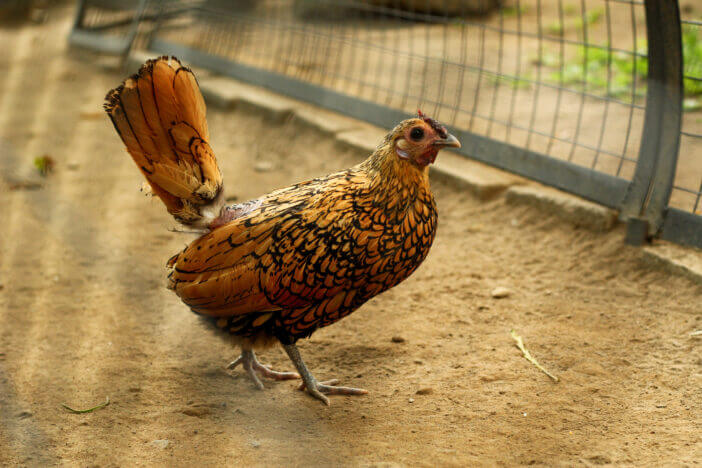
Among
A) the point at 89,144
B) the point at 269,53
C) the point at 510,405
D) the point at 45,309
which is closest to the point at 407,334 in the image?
the point at 510,405

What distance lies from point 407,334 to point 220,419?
1022 mm

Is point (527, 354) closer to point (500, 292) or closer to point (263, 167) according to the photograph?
point (500, 292)

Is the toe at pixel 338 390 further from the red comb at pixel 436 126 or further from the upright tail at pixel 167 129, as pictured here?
the red comb at pixel 436 126

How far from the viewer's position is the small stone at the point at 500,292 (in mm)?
3648

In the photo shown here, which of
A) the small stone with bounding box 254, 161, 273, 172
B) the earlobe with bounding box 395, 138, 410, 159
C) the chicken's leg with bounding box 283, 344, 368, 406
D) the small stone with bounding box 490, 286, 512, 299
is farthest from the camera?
the small stone with bounding box 254, 161, 273, 172

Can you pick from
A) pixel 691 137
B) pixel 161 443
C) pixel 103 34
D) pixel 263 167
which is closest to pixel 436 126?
pixel 161 443

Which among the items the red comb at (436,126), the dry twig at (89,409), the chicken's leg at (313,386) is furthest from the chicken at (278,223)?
the dry twig at (89,409)

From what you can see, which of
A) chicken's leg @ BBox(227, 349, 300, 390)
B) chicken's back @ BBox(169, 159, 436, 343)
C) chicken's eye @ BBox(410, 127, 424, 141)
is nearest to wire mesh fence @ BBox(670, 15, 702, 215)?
chicken's eye @ BBox(410, 127, 424, 141)

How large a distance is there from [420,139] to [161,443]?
153 centimetres

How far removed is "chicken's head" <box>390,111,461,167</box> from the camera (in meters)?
2.68

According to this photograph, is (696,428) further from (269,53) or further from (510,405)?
(269,53)

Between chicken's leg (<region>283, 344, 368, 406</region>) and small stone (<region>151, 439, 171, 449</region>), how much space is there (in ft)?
1.95

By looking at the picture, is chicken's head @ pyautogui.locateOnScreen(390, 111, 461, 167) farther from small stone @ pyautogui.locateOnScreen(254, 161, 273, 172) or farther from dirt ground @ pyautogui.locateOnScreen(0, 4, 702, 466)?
small stone @ pyautogui.locateOnScreen(254, 161, 273, 172)

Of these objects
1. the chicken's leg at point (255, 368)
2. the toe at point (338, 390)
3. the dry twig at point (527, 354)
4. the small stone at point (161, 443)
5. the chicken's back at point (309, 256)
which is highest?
the chicken's back at point (309, 256)
